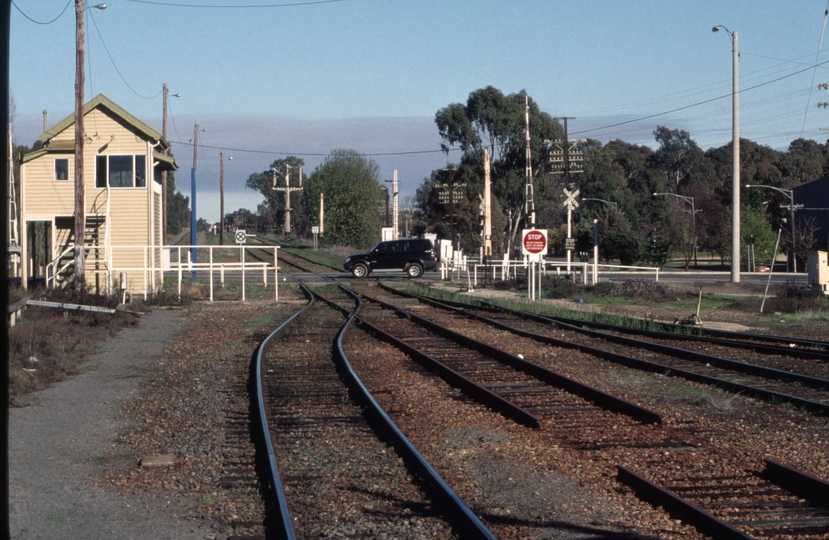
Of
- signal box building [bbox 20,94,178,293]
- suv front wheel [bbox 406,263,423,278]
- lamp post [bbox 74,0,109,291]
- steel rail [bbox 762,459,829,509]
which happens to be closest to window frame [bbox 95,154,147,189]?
signal box building [bbox 20,94,178,293]

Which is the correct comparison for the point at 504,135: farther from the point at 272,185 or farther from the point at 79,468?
the point at 272,185

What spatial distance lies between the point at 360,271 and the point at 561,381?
33.0m

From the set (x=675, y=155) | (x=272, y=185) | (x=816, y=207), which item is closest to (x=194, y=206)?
(x=816, y=207)

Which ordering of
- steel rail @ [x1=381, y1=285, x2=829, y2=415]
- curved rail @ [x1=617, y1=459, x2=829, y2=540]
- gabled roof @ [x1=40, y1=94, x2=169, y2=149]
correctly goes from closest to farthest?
curved rail @ [x1=617, y1=459, x2=829, y2=540]
steel rail @ [x1=381, y1=285, x2=829, y2=415]
gabled roof @ [x1=40, y1=94, x2=169, y2=149]

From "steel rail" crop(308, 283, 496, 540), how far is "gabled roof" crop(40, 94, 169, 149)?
21.1 m

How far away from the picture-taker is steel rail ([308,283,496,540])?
5648 millimetres

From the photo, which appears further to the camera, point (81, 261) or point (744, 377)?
point (81, 261)

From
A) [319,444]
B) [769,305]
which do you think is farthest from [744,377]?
[769,305]

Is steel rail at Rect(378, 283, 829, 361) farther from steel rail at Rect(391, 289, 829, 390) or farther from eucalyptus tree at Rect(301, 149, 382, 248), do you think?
eucalyptus tree at Rect(301, 149, 382, 248)

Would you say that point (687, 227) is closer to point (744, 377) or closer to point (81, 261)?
point (81, 261)

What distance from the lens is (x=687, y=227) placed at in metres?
73.2

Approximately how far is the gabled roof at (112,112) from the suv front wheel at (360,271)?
51.6 feet

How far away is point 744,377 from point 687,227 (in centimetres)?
6326

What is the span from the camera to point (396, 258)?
44312 mm
